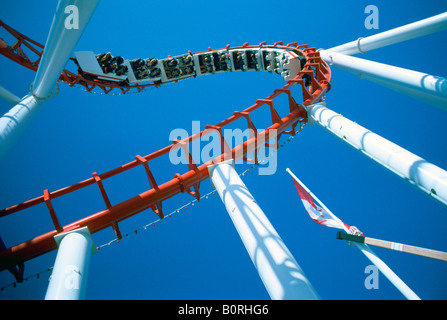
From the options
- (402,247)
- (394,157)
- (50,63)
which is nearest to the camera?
(394,157)

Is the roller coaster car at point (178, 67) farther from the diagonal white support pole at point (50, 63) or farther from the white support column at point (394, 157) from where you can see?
the white support column at point (394, 157)

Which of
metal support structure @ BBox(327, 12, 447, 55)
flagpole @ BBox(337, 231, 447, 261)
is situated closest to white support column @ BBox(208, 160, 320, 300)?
flagpole @ BBox(337, 231, 447, 261)

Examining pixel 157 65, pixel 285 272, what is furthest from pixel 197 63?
pixel 285 272

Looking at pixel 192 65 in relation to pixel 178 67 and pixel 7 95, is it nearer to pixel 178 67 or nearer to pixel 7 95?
pixel 178 67

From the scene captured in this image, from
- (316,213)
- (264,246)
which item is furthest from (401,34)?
(264,246)
